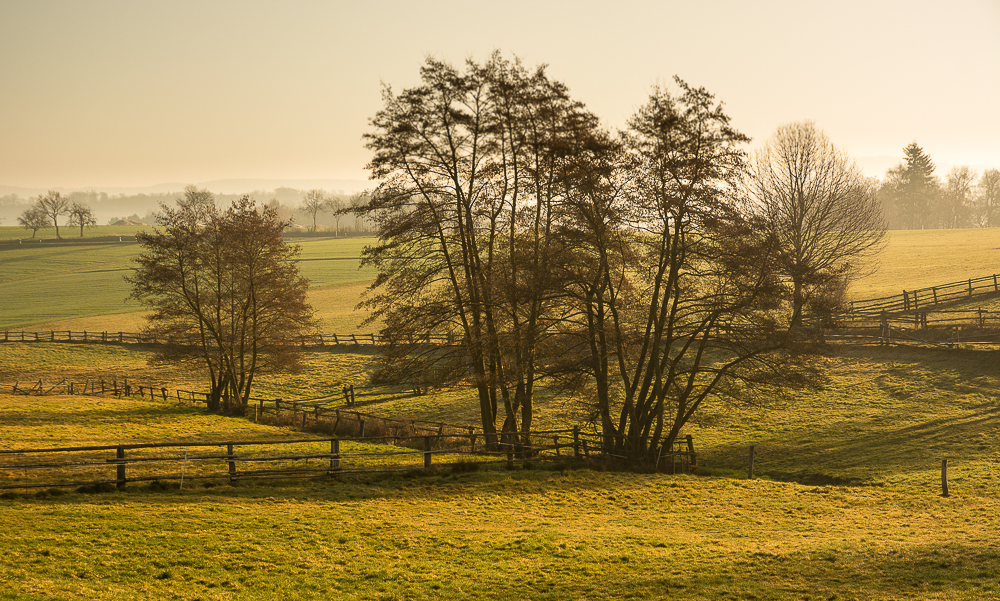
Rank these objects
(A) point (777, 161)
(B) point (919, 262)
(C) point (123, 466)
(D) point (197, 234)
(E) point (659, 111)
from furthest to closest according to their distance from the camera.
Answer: (B) point (919, 262)
(A) point (777, 161)
(D) point (197, 234)
(E) point (659, 111)
(C) point (123, 466)

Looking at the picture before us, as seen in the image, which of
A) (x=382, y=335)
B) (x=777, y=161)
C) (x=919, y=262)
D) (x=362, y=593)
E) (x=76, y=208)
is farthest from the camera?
(x=76, y=208)

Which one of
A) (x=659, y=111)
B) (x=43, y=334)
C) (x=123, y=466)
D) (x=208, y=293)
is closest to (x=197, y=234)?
(x=208, y=293)

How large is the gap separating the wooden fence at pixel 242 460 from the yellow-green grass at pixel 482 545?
2.42 feet

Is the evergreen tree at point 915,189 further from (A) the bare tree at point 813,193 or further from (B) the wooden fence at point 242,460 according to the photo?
(B) the wooden fence at point 242,460

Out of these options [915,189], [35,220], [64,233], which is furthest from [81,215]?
[915,189]

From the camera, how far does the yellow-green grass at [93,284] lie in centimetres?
6675

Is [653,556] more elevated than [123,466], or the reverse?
[123,466]

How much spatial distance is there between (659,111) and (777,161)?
20.4m

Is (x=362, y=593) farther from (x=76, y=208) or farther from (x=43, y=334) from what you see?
(x=76, y=208)

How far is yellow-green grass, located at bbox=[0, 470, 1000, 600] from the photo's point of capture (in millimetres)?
9844

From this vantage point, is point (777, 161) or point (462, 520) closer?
point (462, 520)

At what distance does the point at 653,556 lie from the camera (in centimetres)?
1179

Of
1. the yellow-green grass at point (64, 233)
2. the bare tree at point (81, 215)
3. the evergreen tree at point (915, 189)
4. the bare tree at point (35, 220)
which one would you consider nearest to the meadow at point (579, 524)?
the evergreen tree at point (915, 189)

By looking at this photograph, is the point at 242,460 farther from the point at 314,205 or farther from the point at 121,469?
the point at 314,205
